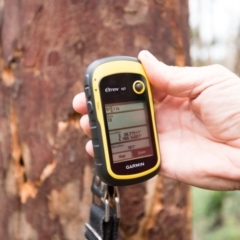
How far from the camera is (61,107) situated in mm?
1121

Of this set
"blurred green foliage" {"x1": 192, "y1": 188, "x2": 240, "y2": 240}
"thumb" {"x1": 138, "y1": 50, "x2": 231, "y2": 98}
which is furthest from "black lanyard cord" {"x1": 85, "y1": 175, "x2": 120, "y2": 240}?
"blurred green foliage" {"x1": 192, "y1": 188, "x2": 240, "y2": 240}

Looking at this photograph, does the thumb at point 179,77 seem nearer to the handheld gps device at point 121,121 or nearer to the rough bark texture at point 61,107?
the handheld gps device at point 121,121

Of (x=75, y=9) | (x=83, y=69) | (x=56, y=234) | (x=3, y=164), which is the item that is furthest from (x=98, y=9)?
(x=56, y=234)

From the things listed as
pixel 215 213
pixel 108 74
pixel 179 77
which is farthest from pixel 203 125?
pixel 215 213

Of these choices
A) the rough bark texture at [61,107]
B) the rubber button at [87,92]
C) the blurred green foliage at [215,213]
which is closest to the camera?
the rubber button at [87,92]

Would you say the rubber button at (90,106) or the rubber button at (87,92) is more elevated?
the rubber button at (87,92)

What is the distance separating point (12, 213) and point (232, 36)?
8.36m

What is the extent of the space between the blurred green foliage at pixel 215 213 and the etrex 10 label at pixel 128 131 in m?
3.85

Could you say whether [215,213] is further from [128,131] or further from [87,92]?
[87,92]

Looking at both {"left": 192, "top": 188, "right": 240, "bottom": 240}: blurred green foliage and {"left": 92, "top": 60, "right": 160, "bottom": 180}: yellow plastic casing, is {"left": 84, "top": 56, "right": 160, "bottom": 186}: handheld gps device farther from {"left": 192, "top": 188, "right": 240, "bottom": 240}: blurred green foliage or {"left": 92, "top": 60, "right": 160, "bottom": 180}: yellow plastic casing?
{"left": 192, "top": 188, "right": 240, "bottom": 240}: blurred green foliage

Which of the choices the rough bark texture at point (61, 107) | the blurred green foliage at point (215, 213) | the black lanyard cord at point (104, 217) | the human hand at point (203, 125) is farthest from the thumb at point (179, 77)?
the blurred green foliage at point (215, 213)

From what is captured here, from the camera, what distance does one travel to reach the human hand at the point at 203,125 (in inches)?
40.4

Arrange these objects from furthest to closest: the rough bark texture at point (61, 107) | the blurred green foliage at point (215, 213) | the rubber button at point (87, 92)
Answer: the blurred green foliage at point (215, 213) → the rough bark texture at point (61, 107) → the rubber button at point (87, 92)

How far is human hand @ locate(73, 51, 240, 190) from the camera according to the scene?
1027mm
